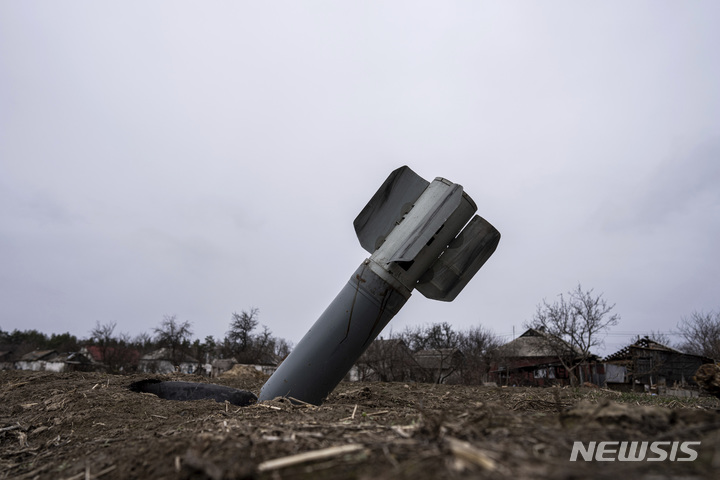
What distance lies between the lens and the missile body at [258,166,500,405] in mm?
6027

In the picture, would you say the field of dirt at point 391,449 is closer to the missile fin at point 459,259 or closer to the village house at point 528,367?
the missile fin at point 459,259

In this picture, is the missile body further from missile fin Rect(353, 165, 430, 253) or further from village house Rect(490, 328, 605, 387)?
village house Rect(490, 328, 605, 387)

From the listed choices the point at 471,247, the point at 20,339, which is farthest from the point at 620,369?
the point at 20,339

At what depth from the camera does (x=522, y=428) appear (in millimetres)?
2652

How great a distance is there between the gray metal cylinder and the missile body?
0.5 inches

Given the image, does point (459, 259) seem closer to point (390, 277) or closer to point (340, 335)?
point (390, 277)

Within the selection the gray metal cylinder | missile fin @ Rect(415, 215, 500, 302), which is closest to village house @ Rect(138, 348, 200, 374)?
the gray metal cylinder

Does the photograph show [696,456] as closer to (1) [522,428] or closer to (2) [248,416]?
(1) [522,428]

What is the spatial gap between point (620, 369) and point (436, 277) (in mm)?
34507

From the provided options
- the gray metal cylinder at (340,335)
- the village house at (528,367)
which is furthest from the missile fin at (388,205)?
the village house at (528,367)

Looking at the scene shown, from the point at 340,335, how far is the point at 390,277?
1.05m

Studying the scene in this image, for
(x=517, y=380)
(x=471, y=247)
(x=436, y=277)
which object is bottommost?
(x=517, y=380)

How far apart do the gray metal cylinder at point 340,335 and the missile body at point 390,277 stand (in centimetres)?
1

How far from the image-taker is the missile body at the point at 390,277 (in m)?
6.03
